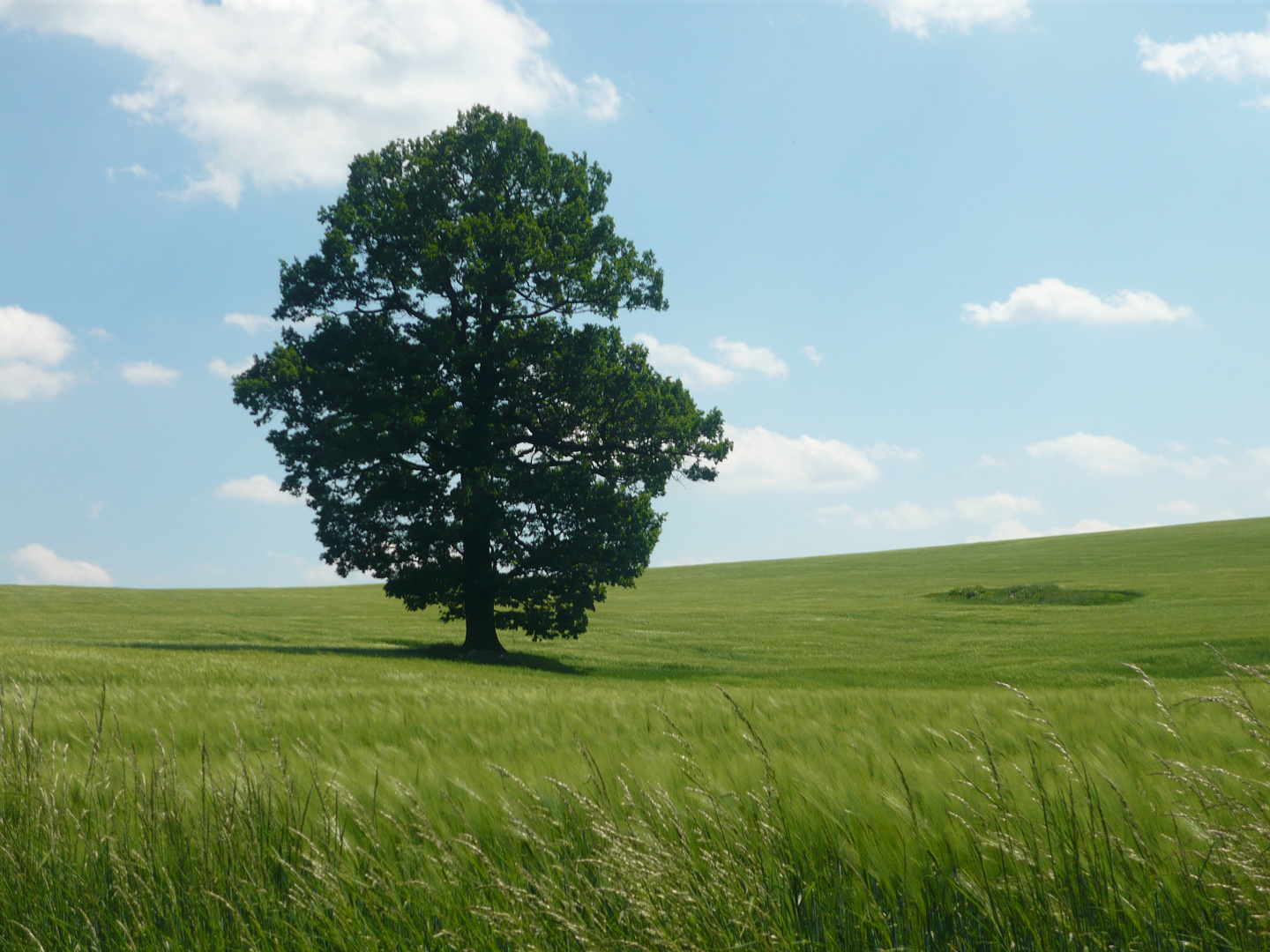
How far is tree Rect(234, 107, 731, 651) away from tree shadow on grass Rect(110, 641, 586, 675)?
0.76 metres

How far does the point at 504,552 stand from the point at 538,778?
1967 cm

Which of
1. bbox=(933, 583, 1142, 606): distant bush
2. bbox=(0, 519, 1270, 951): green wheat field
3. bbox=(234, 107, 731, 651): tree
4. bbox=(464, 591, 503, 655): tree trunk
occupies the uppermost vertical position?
bbox=(234, 107, 731, 651): tree

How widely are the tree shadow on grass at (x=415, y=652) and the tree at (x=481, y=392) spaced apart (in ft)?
2.48

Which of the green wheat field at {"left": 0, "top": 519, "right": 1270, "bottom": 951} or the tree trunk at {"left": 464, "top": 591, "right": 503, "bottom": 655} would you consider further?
the tree trunk at {"left": 464, "top": 591, "right": 503, "bottom": 655}

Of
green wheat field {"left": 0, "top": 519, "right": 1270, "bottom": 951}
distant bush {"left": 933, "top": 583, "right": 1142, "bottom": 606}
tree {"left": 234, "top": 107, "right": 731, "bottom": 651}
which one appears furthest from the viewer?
distant bush {"left": 933, "top": 583, "right": 1142, "bottom": 606}

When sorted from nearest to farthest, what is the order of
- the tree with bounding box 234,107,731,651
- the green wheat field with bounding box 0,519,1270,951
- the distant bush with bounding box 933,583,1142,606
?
1. the green wheat field with bounding box 0,519,1270,951
2. the tree with bounding box 234,107,731,651
3. the distant bush with bounding box 933,583,1142,606

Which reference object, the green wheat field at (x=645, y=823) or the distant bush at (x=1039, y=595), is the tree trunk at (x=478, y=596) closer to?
the green wheat field at (x=645, y=823)

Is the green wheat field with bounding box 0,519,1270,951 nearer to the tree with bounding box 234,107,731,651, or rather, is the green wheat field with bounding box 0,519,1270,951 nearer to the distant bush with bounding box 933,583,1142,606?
the tree with bounding box 234,107,731,651

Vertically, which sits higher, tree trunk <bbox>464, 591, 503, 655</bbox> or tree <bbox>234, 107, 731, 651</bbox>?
tree <bbox>234, 107, 731, 651</bbox>

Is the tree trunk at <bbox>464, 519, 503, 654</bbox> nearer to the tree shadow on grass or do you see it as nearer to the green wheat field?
the tree shadow on grass

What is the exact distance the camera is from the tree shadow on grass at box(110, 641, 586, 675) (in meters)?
→ 23.1

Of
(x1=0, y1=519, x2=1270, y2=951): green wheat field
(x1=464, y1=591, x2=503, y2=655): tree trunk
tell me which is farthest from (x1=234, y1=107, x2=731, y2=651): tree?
(x1=0, y1=519, x2=1270, y2=951): green wheat field

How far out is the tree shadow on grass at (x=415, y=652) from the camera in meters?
23.1

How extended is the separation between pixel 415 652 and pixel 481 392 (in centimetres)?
806
